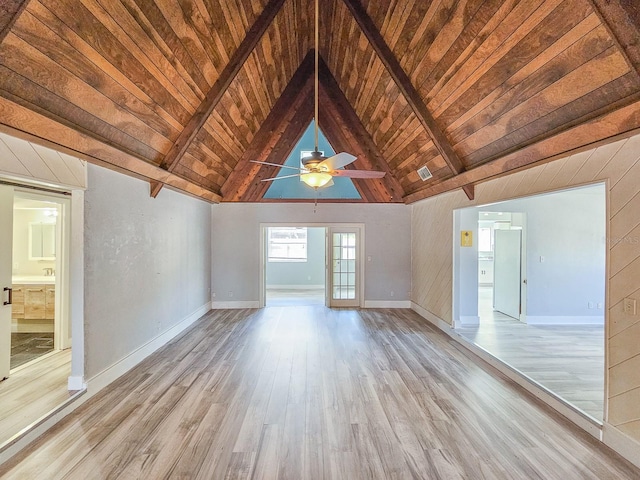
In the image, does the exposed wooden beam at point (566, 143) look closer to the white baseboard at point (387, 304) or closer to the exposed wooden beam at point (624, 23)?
the exposed wooden beam at point (624, 23)

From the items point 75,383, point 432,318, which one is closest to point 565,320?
point 432,318

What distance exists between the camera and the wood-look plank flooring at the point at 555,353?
3363mm

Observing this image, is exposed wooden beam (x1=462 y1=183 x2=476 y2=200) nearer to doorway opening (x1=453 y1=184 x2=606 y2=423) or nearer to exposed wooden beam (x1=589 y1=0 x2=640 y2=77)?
doorway opening (x1=453 y1=184 x2=606 y2=423)

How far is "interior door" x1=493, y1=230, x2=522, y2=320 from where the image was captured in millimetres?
6312

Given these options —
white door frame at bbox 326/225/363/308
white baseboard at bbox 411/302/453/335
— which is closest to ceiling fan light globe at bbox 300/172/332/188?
white baseboard at bbox 411/302/453/335

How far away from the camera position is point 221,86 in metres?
3.98

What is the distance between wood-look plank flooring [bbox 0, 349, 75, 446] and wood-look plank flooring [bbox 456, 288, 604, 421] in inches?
200

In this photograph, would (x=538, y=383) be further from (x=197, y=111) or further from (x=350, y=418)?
(x=197, y=111)

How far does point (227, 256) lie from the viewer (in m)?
7.57

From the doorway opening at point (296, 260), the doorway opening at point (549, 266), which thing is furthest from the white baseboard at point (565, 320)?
the doorway opening at point (296, 260)

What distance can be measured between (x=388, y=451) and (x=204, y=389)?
215 centimetres

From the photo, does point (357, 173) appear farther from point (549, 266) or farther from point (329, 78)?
point (549, 266)

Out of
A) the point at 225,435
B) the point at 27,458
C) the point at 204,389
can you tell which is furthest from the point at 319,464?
the point at 27,458

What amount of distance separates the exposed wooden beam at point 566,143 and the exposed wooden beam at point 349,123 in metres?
2.02
